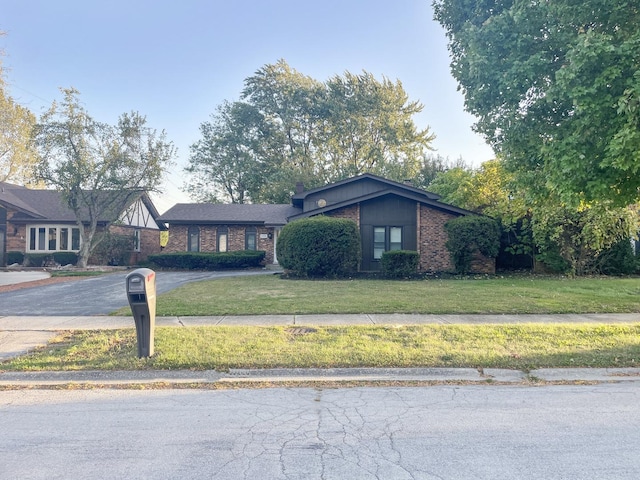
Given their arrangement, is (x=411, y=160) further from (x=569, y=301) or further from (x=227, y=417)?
(x=227, y=417)

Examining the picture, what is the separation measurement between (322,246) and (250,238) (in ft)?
35.8

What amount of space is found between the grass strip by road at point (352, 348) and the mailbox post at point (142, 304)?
0.74ft

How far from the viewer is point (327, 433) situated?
4102 millimetres

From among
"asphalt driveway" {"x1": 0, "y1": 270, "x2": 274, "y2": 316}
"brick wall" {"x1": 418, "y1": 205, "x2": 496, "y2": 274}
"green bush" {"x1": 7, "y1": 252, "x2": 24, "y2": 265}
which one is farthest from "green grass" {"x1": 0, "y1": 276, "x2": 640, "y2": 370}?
"green bush" {"x1": 7, "y1": 252, "x2": 24, "y2": 265}

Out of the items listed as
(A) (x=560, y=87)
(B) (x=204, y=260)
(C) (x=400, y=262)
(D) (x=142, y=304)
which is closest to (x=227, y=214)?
(B) (x=204, y=260)

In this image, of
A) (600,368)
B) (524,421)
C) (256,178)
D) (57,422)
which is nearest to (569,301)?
(600,368)

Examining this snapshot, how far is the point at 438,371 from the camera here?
237 inches

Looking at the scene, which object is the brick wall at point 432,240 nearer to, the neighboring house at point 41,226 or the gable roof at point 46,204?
the gable roof at point 46,204

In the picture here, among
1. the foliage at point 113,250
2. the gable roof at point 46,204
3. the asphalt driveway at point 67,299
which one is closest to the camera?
the asphalt driveway at point 67,299

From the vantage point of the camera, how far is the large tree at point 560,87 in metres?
7.41

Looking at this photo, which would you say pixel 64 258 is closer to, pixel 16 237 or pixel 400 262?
pixel 16 237

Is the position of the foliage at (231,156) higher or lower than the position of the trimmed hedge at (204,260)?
higher

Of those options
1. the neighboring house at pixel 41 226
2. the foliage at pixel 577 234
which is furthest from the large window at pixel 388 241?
the neighboring house at pixel 41 226

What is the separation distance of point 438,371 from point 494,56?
673cm
